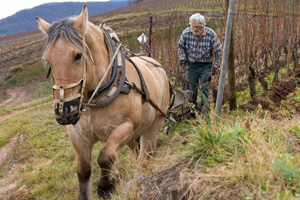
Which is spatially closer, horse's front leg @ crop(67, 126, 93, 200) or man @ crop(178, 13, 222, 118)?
horse's front leg @ crop(67, 126, 93, 200)

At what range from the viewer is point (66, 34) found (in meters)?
2.53

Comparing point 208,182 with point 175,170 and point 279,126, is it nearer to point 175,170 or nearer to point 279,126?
point 175,170

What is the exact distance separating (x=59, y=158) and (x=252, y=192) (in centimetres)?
439

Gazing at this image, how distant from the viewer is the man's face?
205 inches

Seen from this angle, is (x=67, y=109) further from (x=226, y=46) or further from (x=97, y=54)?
(x=226, y=46)

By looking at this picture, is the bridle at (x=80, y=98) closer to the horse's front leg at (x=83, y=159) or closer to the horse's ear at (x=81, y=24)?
the horse's ear at (x=81, y=24)

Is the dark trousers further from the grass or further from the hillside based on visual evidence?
the hillside

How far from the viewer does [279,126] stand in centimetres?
310

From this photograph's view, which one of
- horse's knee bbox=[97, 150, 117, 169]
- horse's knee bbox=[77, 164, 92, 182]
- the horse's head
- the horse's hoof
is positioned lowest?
the horse's hoof

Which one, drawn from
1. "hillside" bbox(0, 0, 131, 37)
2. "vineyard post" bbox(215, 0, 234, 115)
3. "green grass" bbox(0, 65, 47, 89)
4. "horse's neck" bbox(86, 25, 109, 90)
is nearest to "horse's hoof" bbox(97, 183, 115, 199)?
"horse's neck" bbox(86, 25, 109, 90)

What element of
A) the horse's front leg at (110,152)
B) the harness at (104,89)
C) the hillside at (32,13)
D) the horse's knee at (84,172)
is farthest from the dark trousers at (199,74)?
the hillside at (32,13)

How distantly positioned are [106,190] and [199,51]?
10.7 feet

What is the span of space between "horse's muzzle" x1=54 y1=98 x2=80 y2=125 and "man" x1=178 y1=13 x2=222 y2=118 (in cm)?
311

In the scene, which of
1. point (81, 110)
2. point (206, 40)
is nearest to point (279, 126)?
point (81, 110)
